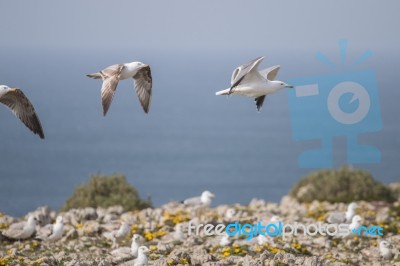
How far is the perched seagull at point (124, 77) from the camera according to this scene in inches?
502

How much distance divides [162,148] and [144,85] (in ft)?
280

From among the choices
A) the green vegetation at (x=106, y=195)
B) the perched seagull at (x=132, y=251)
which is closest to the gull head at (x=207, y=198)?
the green vegetation at (x=106, y=195)

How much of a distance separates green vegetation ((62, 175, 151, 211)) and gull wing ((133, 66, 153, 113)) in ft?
19.0

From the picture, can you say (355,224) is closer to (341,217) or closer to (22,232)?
(341,217)

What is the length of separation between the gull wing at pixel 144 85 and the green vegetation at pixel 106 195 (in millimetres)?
5801

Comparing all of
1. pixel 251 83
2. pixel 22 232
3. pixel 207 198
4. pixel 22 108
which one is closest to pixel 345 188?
pixel 207 198

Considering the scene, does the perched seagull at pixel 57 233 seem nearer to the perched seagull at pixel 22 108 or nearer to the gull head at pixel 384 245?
the perched seagull at pixel 22 108

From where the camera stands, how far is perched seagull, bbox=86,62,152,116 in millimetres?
12758

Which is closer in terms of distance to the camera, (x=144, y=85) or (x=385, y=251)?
(x=385, y=251)

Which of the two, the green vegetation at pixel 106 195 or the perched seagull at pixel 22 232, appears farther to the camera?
the green vegetation at pixel 106 195

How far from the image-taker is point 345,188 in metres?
22.2

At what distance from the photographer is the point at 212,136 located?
109000 mm

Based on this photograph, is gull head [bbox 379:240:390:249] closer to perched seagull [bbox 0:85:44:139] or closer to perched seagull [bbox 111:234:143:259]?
perched seagull [bbox 111:234:143:259]

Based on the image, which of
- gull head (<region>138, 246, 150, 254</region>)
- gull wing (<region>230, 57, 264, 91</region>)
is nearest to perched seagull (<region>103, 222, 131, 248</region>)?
gull head (<region>138, 246, 150, 254</region>)
